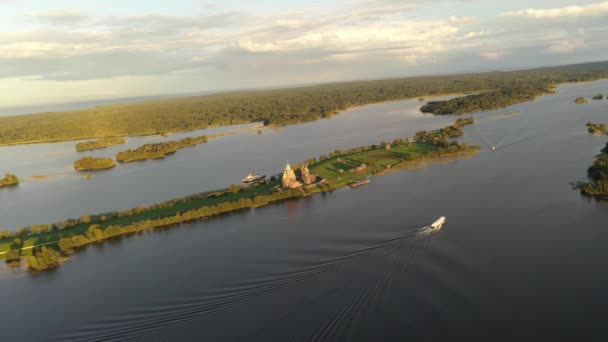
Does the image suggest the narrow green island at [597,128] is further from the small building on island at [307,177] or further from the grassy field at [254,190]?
the small building on island at [307,177]

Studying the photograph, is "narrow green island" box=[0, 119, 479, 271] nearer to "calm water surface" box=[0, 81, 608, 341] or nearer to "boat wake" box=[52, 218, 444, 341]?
"calm water surface" box=[0, 81, 608, 341]

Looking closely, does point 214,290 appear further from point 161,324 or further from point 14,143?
point 14,143

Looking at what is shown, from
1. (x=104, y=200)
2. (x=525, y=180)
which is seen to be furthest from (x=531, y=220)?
(x=104, y=200)

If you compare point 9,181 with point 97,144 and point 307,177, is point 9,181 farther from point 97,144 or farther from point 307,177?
point 307,177

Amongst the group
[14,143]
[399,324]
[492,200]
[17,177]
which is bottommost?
[399,324]

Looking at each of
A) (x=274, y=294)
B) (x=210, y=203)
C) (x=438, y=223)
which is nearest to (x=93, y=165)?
(x=210, y=203)

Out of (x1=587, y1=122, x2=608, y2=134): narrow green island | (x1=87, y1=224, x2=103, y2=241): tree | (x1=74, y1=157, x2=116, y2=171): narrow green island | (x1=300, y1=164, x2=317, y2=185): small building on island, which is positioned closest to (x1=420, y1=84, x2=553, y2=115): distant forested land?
(x1=587, y1=122, x2=608, y2=134): narrow green island
